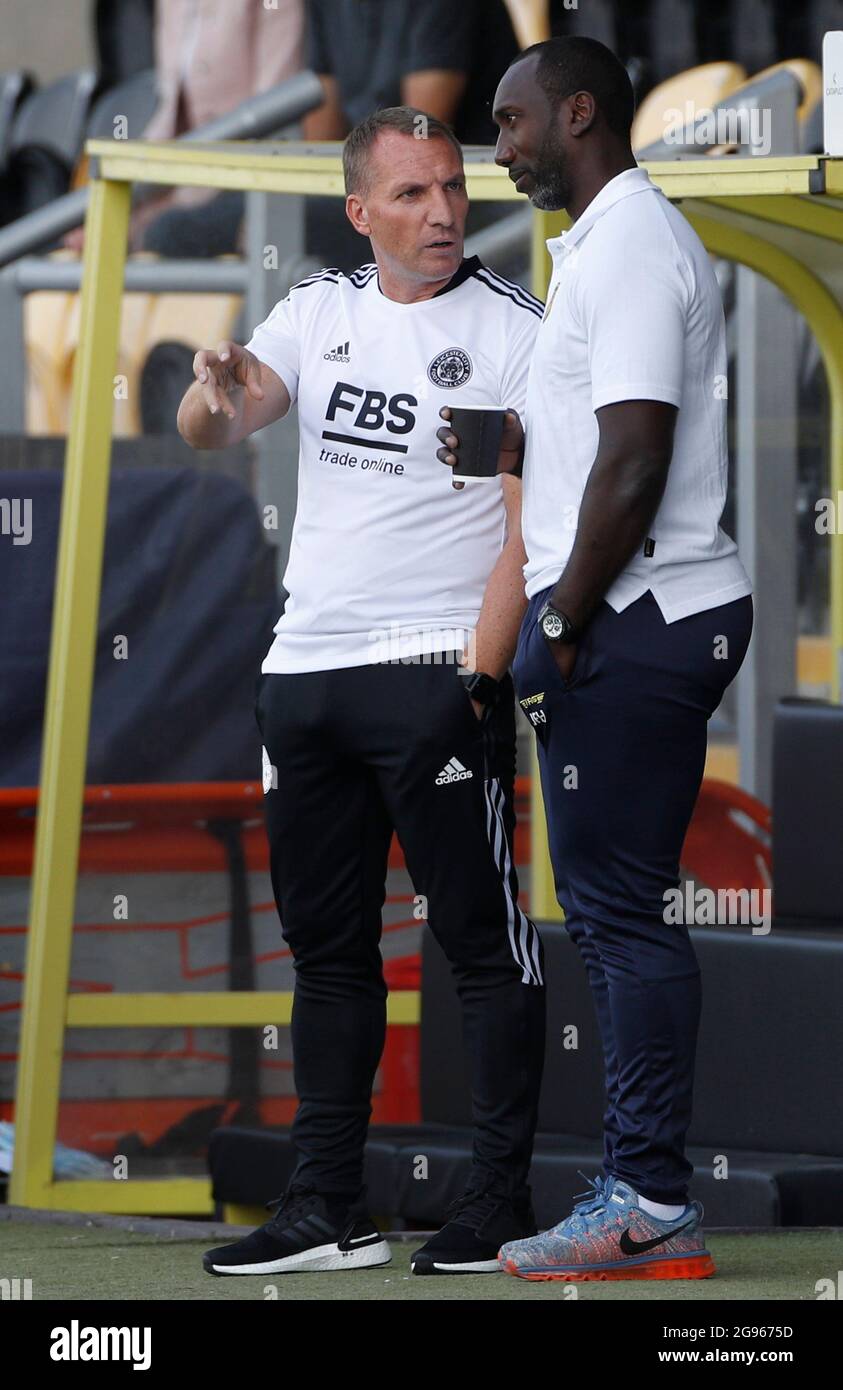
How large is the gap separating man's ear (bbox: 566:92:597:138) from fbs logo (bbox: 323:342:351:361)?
41 centimetres

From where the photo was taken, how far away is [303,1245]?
2.82 meters

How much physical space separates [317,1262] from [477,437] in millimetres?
1036

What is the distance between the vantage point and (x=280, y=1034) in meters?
4.87

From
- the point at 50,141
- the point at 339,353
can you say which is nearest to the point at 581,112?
the point at 339,353

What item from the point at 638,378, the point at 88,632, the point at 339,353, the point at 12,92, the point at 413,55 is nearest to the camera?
the point at 638,378

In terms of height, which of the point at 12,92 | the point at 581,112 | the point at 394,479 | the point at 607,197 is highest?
the point at 12,92

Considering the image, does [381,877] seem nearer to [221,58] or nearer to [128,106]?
[221,58]

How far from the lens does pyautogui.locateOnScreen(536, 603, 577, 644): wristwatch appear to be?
2.56 m

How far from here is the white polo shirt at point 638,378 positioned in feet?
8.32

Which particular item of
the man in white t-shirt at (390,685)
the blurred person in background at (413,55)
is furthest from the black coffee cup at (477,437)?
the blurred person in background at (413,55)

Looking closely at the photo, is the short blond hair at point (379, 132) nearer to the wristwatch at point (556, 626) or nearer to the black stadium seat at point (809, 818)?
the wristwatch at point (556, 626)

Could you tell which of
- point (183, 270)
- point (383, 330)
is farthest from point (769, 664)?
point (383, 330)

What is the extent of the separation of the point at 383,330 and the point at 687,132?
2.67m

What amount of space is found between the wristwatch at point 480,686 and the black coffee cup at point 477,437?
262mm
